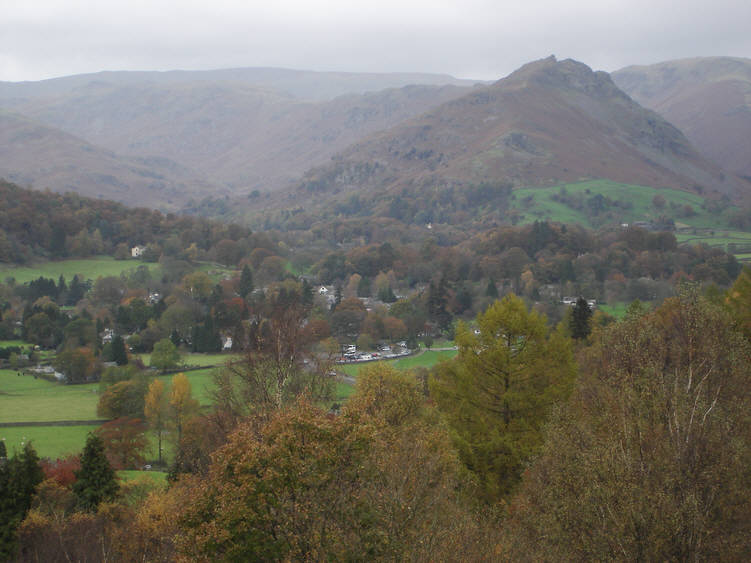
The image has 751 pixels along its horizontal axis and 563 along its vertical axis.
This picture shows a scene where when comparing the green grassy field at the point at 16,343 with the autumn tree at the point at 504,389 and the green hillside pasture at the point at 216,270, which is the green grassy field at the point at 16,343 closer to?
the green hillside pasture at the point at 216,270

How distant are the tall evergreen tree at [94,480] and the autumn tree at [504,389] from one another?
1317 centimetres

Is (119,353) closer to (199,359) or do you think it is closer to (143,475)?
(199,359)

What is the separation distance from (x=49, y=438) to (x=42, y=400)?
9.04 metres

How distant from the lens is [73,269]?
310ft

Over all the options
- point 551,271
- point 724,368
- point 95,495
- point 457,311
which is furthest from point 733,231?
point 95,495

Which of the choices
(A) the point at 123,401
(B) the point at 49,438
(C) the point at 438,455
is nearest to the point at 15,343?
(A) the point at 123,401

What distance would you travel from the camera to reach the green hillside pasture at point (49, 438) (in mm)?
35312

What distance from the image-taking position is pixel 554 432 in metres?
15.1

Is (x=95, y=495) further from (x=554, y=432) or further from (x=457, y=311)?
(x=457, y=311)

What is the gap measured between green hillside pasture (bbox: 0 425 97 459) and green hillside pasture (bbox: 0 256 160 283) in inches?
2144

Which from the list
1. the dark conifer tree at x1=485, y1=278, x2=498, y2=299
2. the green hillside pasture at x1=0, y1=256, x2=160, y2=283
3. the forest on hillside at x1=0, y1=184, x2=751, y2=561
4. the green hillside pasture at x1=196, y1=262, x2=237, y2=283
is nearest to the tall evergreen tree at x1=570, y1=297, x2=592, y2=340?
the forest on hillside at x1=0, y1=184, x2=751, y2=561

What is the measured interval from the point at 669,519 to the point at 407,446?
5.99 m

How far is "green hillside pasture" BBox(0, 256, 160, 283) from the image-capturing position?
291 ft

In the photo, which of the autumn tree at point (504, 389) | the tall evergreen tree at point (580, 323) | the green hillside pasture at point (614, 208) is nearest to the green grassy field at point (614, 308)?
the tall evergreen tree at point (580, 323)
